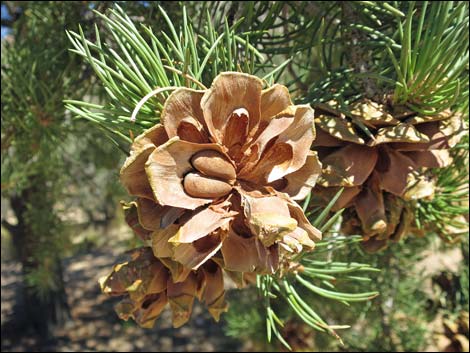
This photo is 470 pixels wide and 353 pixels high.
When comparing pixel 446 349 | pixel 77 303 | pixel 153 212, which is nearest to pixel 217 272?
pixel 153 212

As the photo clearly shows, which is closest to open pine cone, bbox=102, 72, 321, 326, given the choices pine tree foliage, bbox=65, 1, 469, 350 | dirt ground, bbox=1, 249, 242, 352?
pine tree foliage, bbox=65, 1, 469, 350

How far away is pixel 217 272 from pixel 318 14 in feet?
0.98

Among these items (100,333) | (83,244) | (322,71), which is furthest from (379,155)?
(100,333)

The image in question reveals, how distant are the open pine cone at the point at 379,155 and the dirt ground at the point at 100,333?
147cm

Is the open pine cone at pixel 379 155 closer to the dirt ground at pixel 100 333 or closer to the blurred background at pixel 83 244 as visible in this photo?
the blurred background at pixel 83 244

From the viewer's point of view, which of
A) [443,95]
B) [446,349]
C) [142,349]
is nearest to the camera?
[443,95]

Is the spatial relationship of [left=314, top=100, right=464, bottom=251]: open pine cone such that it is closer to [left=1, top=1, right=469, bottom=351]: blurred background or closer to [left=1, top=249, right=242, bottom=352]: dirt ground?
[left=1, top=1, right=469, bottom=351]: blurred background

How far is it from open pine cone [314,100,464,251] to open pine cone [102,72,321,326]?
7cm

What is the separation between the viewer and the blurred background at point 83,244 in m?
0.66

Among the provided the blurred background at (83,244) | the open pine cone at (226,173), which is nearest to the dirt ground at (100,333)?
the blurred background at (83,244)

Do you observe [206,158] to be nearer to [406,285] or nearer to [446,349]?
[446,349]

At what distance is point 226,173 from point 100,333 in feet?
5.81

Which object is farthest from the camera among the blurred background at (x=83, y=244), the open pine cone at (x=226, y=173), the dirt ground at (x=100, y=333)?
the dirt ground at (x=100, y=333)

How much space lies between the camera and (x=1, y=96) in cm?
71
